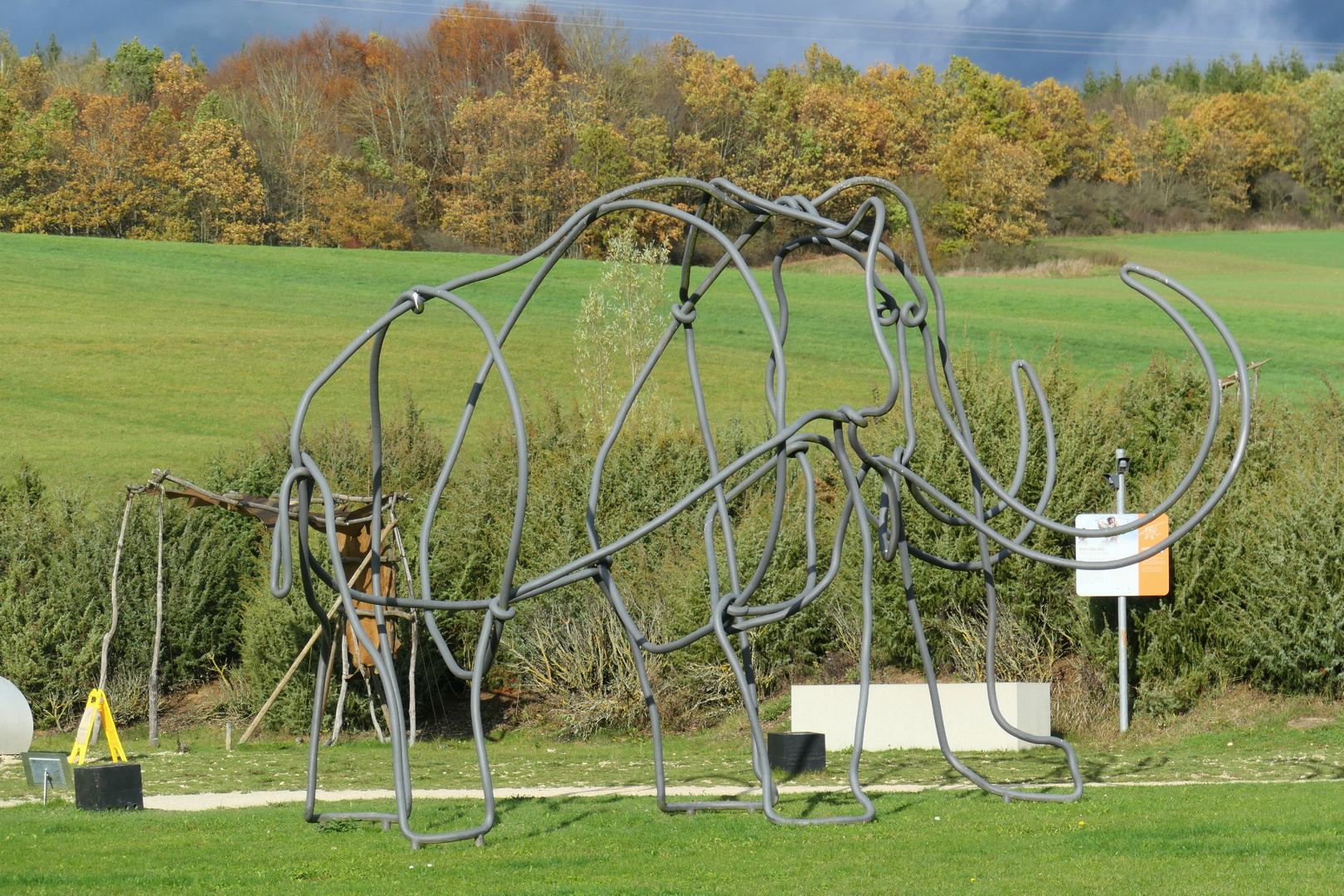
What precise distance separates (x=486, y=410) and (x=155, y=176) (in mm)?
21824

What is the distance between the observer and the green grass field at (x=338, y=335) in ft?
85.3

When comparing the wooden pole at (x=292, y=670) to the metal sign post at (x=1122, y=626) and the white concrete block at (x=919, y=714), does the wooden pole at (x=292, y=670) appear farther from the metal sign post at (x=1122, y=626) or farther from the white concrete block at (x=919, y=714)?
the metal sign post at (x=1122, y=626)

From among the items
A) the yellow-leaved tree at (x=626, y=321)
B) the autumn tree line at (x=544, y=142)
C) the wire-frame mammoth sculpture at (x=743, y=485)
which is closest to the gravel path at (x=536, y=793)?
the wire-frame mammoth sculpture at (x=743, y=485)

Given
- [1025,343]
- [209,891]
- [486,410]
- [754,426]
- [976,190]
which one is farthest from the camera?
[976,190]

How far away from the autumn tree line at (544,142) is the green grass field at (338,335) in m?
2.87

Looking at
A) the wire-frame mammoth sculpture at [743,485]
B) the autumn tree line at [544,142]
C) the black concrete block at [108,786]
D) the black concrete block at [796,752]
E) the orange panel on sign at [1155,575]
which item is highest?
the autumn tree line at [544,142]

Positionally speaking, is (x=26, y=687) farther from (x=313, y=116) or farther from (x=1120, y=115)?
(x=1120, y=115)

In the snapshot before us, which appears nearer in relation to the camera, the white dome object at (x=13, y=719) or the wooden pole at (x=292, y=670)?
the white dome object at (x=13, y=719)

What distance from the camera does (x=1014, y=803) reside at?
298 inches

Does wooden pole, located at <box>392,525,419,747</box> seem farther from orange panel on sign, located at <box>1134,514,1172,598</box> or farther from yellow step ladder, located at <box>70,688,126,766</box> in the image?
orange panel on sign, located at <box>1134,514,1172,598</box>

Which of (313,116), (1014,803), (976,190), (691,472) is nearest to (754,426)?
(691,472)

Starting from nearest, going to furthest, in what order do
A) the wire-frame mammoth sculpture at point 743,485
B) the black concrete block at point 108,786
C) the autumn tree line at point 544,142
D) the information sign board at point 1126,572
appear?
the wire-frame mammoth sculpture at point 743,485 → the black concrete block at point 108,786 → the information sign board at point 1126,572 → the autumn tree line at point 544,142

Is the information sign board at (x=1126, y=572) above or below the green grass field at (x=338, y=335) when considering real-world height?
below

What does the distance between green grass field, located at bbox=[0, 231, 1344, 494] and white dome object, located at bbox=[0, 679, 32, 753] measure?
10.5 m
